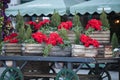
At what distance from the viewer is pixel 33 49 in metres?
7.82

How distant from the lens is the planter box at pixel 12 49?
803 centimetres

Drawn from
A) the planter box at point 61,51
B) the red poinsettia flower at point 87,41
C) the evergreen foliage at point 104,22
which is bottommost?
the planter box at point 61,51

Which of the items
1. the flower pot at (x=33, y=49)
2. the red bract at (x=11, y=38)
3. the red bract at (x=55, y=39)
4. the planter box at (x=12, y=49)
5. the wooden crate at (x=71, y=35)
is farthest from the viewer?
the red bract at (x=11, y=38)

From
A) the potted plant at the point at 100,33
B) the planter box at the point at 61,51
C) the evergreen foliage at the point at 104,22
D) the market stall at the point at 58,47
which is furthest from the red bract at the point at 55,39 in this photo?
the evergreen foliage at the point at 104,22

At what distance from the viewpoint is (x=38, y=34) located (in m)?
7.83

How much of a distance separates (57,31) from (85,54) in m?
0.91

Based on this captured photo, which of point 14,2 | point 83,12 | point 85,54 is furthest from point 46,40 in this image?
point 14,2

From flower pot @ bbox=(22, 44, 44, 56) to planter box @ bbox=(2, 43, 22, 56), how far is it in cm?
19

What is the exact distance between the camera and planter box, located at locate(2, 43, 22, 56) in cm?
803

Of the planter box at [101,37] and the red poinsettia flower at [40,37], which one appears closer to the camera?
the red poinsettia flower at [40,37]

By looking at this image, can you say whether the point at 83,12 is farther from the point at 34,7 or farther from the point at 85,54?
the point at 85,54

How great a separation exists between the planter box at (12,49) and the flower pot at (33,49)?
19 centimetres

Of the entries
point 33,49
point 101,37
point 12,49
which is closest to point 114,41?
point 101,37

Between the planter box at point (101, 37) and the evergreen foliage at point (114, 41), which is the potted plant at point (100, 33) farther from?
the evergreen foliage at point (114, 41)
